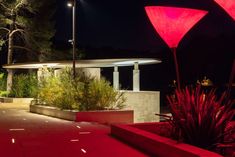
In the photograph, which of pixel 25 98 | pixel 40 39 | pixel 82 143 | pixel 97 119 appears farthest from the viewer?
pixel 40 39

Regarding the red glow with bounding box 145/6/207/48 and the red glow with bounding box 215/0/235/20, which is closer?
the red glow with bounding box 215/0/235/20

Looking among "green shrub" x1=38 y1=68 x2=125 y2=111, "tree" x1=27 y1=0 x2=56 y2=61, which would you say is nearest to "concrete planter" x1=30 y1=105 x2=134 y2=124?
"green shrub" x1=38 y1=68 x2=125 y2=111

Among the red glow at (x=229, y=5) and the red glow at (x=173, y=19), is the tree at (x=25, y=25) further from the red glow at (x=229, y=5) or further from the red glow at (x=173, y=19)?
the red glow at (x=229, y=5)

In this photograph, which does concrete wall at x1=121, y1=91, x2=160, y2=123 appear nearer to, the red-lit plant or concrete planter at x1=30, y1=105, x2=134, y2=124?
concrete planter at x1=30, y1=105, x2=134, y2=124

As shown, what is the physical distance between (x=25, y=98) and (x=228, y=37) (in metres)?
39.3

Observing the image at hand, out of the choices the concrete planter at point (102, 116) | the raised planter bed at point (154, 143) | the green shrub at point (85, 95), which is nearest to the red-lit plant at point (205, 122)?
the raised planter bed at point (154, 143)

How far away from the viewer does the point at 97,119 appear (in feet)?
60.3

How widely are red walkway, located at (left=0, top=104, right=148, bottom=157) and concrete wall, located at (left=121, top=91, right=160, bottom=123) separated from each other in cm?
998

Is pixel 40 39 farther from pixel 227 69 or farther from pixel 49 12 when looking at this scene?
pixel 227 69

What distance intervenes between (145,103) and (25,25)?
1824 cm

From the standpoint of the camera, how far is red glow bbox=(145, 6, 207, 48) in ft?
41.4

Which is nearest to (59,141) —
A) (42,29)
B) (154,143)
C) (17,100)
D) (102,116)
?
(154,143)

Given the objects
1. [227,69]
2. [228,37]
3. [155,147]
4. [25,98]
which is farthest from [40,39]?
[155,147]

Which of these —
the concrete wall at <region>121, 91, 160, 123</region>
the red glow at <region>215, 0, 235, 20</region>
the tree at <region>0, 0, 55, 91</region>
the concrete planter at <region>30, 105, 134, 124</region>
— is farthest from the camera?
the tree at <region>0, 0, 55, 91</region>
